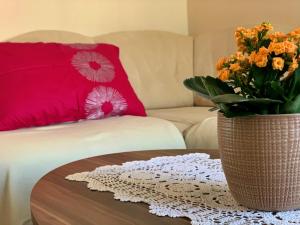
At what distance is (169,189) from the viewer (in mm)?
1047

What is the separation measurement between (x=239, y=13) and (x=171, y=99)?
0.68 metres

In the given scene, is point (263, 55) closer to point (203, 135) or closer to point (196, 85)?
point (196, 85)

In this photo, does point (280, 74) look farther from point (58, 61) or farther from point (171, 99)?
point (171, 99)

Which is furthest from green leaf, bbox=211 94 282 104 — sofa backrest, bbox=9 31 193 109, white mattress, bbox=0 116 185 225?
sofa backrest, bbox=9 31 193 109

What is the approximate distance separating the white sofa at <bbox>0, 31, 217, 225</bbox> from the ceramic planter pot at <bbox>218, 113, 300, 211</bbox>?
774 millimetres

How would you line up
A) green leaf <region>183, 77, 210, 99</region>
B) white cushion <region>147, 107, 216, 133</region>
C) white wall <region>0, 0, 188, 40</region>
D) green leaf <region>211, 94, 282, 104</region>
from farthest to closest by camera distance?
white wall <region>0, 0, 188, 40</region>
white cushion <region>147, 107, 216, 133</region>
green leaf <region>183, 77, 210, 99</region>
green leaf <region>211, 94, 282, 104</region>

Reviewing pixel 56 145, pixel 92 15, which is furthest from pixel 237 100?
pixel 92 15

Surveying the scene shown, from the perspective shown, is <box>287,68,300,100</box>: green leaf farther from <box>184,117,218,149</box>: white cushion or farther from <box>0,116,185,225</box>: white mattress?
<box>184,117,218,149</box>: white cushion

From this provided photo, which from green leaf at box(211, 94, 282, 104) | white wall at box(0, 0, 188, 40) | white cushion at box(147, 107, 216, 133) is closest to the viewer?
green leaf at box(211, 94, 282, 104)

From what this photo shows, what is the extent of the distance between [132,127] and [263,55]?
1030 mm

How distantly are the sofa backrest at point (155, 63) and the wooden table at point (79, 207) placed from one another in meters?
1.44

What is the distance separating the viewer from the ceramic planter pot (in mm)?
822

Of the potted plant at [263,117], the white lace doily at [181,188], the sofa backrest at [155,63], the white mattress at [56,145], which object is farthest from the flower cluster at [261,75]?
the sofa backrest at [155,63]

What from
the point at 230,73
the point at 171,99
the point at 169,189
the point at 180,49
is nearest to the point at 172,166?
the point at 169,189
